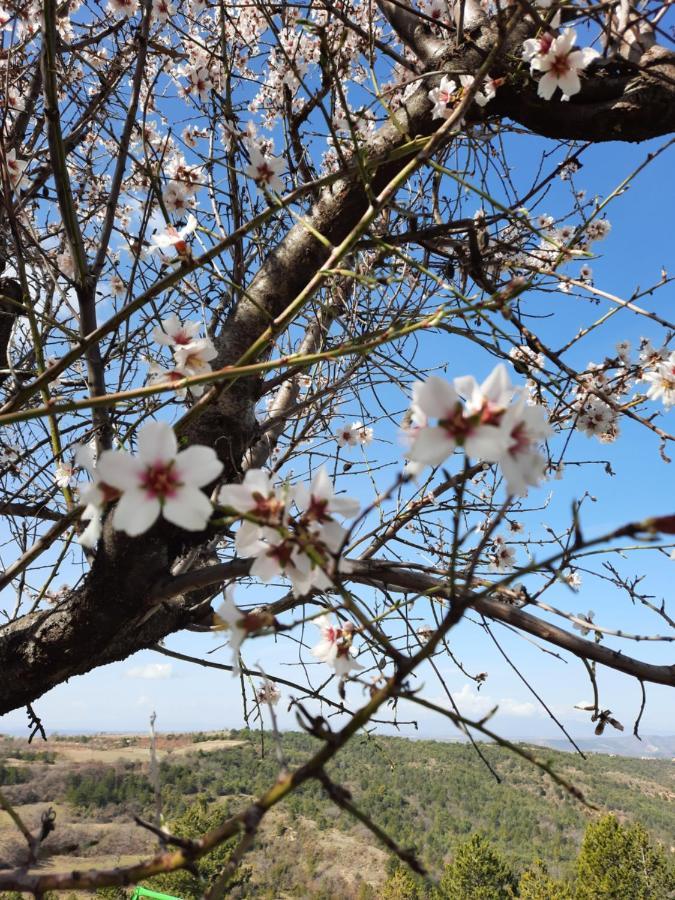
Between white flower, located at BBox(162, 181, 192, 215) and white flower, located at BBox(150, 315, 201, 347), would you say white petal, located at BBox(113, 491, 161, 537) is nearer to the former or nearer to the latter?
white flower, located at BBox(150, 315, 201, 347)

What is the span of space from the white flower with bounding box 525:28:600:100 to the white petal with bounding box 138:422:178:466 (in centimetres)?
117

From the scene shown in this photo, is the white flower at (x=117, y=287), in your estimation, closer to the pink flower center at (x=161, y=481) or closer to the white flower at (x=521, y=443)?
the pink flower center at (x=161, y=481)

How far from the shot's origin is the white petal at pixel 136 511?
551mm

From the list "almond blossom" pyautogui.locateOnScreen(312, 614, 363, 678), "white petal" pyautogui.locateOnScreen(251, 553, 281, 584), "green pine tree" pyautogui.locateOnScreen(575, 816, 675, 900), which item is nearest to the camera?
"white petal" pyautogui.locateOnScreen(251, 553, 281, 584)

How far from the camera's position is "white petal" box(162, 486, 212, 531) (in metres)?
0.56

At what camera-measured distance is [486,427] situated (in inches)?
21.4

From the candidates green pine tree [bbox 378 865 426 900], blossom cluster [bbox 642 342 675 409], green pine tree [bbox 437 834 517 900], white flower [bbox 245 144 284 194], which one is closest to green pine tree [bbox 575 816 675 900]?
green pine tree [bbox 437 834 517 900]

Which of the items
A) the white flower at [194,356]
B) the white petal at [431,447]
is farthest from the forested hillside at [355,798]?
the white petal at [431,447]

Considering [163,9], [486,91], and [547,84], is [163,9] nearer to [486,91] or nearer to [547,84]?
[486,91]

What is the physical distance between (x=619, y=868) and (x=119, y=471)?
134 ft

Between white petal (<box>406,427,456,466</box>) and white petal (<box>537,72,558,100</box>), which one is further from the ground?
white petal (<box>537,72,558,100</box>)

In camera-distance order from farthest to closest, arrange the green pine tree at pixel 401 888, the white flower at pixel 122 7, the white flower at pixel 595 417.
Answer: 1. the green pine tree at pixel 401 888
2. the white flower at pixel 122 7
3. the white flower at pixel 595 417

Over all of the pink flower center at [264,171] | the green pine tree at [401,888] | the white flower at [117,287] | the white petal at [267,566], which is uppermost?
the white flower at [117,287]

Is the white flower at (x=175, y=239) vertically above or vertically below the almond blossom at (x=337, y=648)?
above
